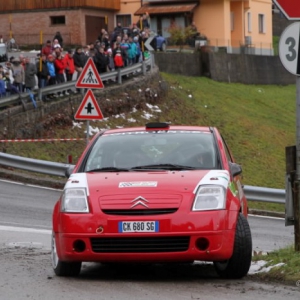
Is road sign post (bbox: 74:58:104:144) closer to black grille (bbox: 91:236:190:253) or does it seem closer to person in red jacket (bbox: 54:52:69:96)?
person in red jacket (bbox: 54:52:69:96)

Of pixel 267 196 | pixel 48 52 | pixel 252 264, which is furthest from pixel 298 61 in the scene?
pixel 48 52

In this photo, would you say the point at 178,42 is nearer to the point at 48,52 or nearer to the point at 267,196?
the point at 48,52

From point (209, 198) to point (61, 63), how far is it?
21.6m

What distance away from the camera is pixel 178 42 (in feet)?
184

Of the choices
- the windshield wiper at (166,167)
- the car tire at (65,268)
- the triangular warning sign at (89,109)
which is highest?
the windshield wiper at (166,167)

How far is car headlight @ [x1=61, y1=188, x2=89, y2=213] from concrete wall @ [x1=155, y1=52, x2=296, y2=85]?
36.6 m

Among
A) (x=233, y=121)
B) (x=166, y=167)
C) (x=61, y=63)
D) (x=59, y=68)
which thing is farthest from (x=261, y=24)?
(x=166, y=167)

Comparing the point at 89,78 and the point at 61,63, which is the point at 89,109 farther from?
the point at 61,63

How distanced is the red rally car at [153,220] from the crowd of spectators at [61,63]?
17.7m

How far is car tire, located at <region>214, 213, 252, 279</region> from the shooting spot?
9.85 m

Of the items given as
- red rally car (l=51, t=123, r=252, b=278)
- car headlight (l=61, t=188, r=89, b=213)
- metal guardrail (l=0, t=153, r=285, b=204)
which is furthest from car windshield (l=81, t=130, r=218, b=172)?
metal guardrail (l=0, t=153, r=285, b=204)

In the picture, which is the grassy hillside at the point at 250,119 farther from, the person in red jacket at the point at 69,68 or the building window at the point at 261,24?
the building window at the point at 261,24

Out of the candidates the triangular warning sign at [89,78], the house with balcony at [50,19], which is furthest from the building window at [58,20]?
the triangular warning sign at [89,78]

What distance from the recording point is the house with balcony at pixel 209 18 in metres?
62.6
